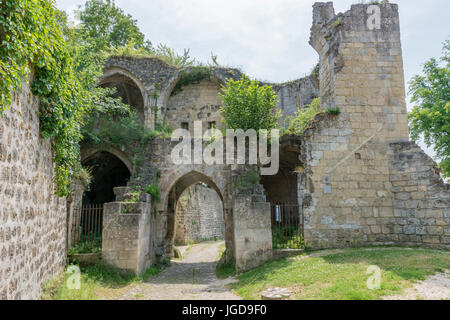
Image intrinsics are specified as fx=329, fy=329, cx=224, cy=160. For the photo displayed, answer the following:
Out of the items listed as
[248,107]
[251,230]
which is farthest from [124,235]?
[248,107]

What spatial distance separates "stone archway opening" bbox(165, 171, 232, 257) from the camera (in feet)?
44.4

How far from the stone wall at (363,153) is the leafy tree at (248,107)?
2.68 m

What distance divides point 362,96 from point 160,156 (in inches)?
266

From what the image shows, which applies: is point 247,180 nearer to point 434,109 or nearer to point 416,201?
point 416,201

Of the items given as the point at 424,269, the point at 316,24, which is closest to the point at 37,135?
the point at 424,269

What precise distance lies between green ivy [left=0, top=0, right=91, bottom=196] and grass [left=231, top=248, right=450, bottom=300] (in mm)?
4676

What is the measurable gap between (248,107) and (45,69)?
815 cm

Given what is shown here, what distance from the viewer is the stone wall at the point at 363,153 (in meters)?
9.20

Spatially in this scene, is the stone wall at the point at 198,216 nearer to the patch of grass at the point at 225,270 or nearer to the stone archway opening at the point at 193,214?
the stone archway opening at the point at 193,214

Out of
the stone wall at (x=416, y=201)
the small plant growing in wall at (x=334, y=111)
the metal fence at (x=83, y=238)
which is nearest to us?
the stone wall at (x=416, y=201)

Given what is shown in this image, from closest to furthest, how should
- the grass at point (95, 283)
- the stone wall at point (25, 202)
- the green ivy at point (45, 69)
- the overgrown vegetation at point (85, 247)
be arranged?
1. the green ivy at point (45, 69)
2. the stone wall at point (25, 202)
3. the grass at point (95, 283)
4. the overgrown vegetation at point (85, 247)

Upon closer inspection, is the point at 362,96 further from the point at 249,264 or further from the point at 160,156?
the point at 160,156

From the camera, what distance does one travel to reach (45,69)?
5242mm

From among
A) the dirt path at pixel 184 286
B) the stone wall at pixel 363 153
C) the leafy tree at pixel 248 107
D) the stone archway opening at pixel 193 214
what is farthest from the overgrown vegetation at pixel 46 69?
the stone wall at pixel 363 153
